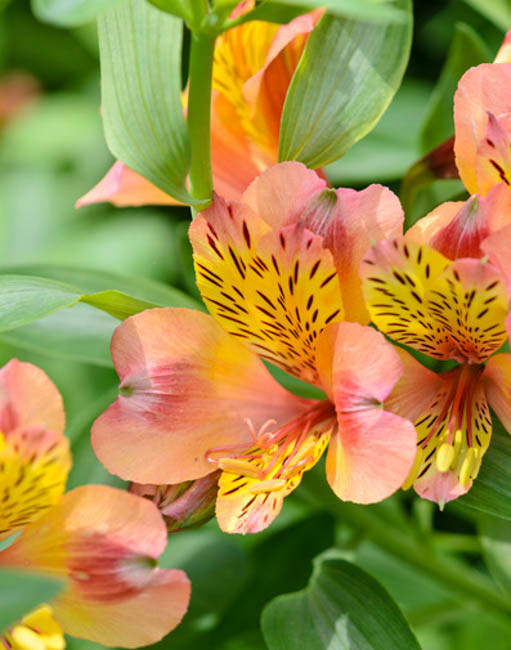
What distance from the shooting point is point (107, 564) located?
0.47m

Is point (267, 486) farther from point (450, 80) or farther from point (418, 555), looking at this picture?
point (450, 80)

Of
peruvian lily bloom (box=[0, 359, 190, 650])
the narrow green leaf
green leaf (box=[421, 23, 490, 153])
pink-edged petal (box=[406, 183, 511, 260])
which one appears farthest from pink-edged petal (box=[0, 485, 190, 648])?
green leaf (box=[421, 23, 490, 153])

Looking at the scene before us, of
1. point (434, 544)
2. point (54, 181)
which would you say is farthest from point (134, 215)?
point (434, 544)

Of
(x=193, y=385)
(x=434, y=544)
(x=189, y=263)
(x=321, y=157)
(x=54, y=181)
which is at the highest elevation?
(x=321, y=157)

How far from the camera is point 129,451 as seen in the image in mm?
511

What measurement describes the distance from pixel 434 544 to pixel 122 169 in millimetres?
444

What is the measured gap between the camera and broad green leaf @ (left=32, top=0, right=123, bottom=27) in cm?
40

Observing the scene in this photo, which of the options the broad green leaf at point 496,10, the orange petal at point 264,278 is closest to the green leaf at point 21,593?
the orange petal at point 264,278

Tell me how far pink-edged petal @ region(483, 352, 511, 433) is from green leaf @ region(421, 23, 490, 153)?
37 cm

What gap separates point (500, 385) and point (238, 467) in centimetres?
16

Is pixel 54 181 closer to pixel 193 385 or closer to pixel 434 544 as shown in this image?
pixel 434 544

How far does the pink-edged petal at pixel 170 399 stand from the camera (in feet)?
1.68

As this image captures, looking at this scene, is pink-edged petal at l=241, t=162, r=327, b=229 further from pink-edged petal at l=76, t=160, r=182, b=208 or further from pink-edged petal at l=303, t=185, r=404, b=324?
pink-edged petal at l=76, t=160, r=182, b=208

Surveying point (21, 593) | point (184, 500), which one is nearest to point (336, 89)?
point (184, 500)
